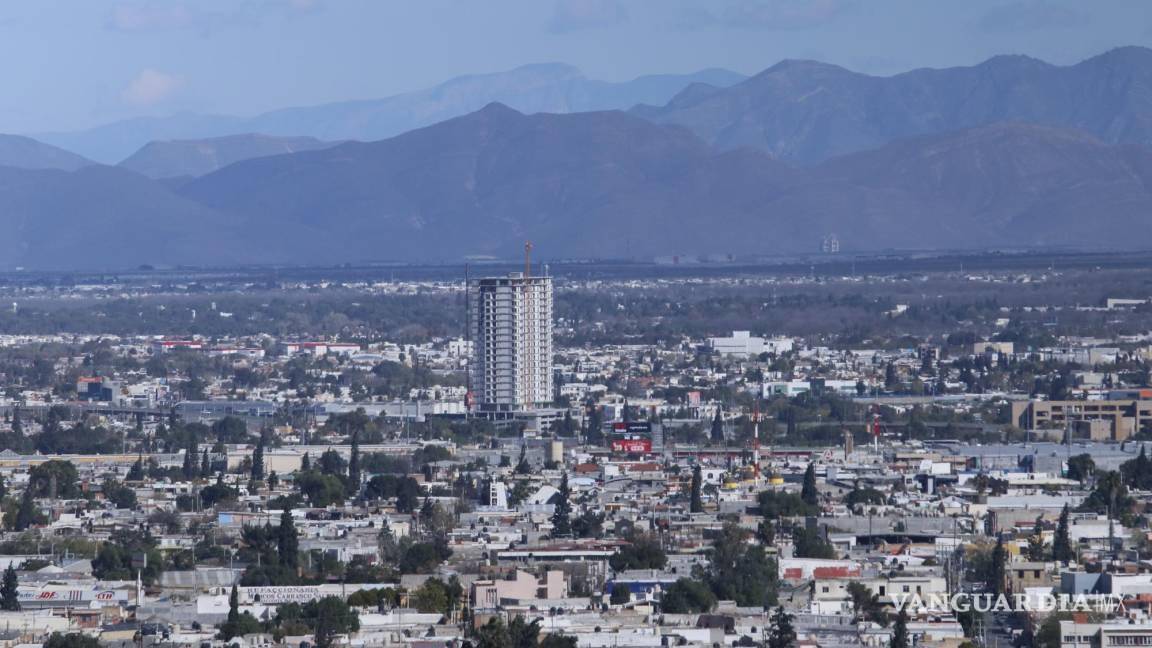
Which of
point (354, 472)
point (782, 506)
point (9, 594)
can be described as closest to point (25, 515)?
point (354, 472)

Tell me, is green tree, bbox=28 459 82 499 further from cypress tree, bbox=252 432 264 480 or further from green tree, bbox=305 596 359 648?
green tree, bbox=305 596 359 648

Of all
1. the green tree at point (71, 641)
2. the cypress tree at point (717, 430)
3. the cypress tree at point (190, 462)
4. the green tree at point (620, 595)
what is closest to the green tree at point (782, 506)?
the green tree at point (620, 595)

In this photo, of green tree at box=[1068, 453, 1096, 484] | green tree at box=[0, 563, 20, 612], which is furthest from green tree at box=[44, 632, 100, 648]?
green tree at box=[1068, 453, 1096, 484]

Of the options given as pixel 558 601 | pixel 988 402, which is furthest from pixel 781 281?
pixel 558 601

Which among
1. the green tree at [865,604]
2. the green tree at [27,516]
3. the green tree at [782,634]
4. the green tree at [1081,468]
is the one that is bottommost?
the green tree at [27,516]

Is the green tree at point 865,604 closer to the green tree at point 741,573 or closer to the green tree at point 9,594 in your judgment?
the green tree at point 741,573

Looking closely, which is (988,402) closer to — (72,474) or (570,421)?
(570,421)
